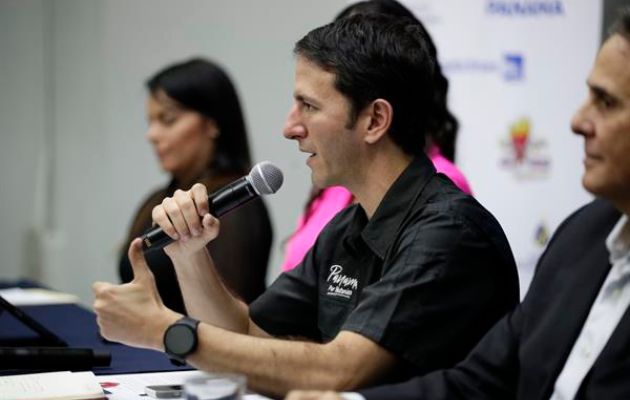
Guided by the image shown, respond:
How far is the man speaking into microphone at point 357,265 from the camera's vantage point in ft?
5.92

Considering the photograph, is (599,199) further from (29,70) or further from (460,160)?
(29,70)

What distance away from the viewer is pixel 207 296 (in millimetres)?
2322

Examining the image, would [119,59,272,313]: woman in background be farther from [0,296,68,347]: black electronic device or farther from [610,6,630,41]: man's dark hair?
[610,6,630,41]: man's dark hair

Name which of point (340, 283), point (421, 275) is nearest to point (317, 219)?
point (340, 283)

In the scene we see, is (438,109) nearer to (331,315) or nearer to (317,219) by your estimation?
(317,219)

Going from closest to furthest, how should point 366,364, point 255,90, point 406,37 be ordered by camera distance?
1. point 366,364
2. point 406,37
3. point 255,90

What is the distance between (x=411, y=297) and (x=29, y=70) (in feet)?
15.2

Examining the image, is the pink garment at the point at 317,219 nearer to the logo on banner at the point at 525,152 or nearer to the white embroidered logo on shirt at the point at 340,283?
the white embroidered logo on shirt at the point at 340,283

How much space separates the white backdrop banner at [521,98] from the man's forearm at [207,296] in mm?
1806

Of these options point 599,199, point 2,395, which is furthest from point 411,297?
point 2,395

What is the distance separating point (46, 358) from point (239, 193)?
547 millimetres

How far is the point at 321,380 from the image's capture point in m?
1.79

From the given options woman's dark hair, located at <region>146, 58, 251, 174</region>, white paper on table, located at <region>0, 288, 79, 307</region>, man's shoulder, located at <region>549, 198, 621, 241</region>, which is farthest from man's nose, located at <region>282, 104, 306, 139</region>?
white paper on table, located at <region>0, 288, 79, 307</region>

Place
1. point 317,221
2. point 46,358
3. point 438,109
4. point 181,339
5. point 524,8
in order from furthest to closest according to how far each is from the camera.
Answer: point 524,8 < point 317,221 < point 438,109 < point 46,358 < point 181,339
